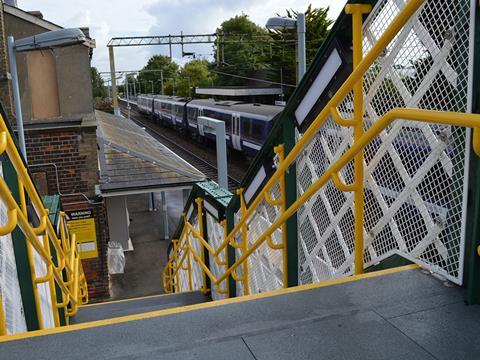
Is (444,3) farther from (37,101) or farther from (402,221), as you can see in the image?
(37,101)

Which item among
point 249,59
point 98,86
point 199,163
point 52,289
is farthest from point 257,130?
point 98,86

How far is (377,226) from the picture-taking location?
2.62 metres

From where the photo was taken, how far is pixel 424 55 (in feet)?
7.18

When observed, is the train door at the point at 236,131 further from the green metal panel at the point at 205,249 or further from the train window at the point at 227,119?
the green metal panel at the point at 205,249

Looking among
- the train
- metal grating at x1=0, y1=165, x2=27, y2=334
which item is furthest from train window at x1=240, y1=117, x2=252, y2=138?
metal grating at x1=0, y1=165, x2=27, y2=334

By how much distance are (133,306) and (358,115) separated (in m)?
4.29

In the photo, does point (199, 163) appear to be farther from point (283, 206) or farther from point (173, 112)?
point (283, 206)

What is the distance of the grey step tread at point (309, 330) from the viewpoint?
193 cm

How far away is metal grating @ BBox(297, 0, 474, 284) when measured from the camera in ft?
6.85

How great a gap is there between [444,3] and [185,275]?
6.36 m

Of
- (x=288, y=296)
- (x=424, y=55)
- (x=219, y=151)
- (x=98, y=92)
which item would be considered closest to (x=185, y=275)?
(x=219, y=151)

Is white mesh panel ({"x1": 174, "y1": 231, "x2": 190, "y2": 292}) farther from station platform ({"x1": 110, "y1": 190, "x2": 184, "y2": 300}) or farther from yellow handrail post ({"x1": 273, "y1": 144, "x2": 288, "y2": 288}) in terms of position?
yellow handrail post ({"x1": 273, "y1": 144, "x2": 288, "y2": 288})

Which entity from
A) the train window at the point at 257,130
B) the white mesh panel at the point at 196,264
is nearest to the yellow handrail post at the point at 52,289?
the white mesh panel at the point at 196,264

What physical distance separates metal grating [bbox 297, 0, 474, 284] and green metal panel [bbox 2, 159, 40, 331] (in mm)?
1820
